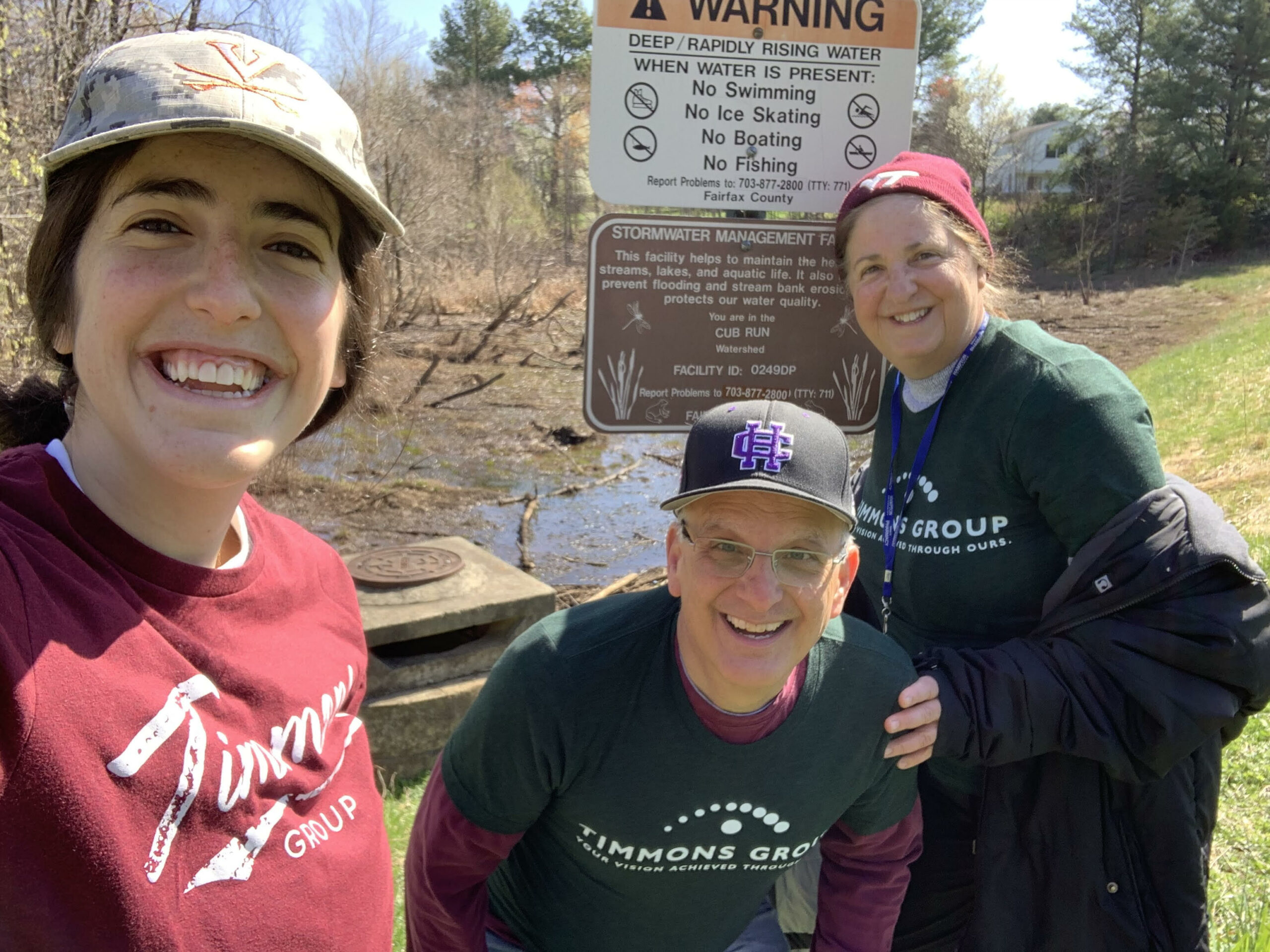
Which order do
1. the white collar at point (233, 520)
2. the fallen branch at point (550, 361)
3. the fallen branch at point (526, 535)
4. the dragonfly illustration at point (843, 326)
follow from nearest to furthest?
Result: the white collar at point (233, 520) → the dragonfly illustration at point (843, 326) → the fallen branch at point (526, 535) → the fallen branch at point (550, 361)

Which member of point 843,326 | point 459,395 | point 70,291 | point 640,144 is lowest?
point 459,395

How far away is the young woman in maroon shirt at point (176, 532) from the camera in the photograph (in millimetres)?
1283

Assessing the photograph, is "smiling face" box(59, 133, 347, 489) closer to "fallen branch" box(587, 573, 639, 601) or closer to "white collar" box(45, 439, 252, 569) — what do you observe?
"white collar" box(45, 439, 252, 569)

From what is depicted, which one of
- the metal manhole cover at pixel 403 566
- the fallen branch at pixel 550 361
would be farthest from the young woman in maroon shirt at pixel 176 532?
the fallen branch at pixel 550 361

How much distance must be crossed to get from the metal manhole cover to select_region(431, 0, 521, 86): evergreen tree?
53726 mm

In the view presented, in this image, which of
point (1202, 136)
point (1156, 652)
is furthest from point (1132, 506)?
point (1202, 136)

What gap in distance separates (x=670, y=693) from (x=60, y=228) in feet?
4.68

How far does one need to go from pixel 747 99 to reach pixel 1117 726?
2.10 m

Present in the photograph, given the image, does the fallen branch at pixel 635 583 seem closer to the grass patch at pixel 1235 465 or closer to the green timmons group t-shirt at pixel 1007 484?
the grass patch at pixel 1235 465

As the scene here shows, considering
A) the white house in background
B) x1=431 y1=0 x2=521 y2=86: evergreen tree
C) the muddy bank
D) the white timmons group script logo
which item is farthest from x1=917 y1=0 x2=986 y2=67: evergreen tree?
the white timmons group script logo

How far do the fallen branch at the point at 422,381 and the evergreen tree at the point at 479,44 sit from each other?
4249cm

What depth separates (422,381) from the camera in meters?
15.5

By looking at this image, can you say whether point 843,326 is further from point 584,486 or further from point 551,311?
point 551,311

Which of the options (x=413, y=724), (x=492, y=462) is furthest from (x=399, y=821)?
(x=492, y=462)
